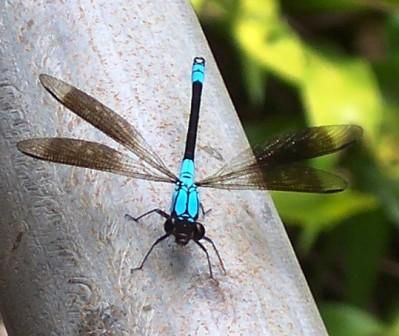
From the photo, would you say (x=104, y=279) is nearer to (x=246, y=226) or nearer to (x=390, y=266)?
(x=246, y=226)

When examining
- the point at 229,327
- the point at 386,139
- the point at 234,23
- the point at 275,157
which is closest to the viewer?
the point at 229,327

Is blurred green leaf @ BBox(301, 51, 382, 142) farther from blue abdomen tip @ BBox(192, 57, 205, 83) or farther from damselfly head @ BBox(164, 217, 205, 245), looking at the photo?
blue abdomen tip @ BBox(192, 57, 205, 83)

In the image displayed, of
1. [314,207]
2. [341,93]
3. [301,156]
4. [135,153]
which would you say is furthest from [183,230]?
[341,93]

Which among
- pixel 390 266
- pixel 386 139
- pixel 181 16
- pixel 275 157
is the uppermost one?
pixel 386 139

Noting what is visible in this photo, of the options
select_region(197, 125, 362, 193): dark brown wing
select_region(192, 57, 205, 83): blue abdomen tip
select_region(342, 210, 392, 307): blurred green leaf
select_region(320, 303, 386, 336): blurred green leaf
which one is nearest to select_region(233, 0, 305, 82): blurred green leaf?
select_region(342, 210, 392, 307): blurred green leaf

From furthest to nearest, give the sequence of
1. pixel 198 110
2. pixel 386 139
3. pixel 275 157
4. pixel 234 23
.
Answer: pixel 386 139 → pixel 234 23 → pixel 275 157 → pixel 198 110

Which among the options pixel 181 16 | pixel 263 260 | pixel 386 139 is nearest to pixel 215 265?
pixel 263 260

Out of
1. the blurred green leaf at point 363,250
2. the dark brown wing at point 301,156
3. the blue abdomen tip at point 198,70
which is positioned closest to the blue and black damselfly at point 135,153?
the blue abdomen tip at point 198,70
